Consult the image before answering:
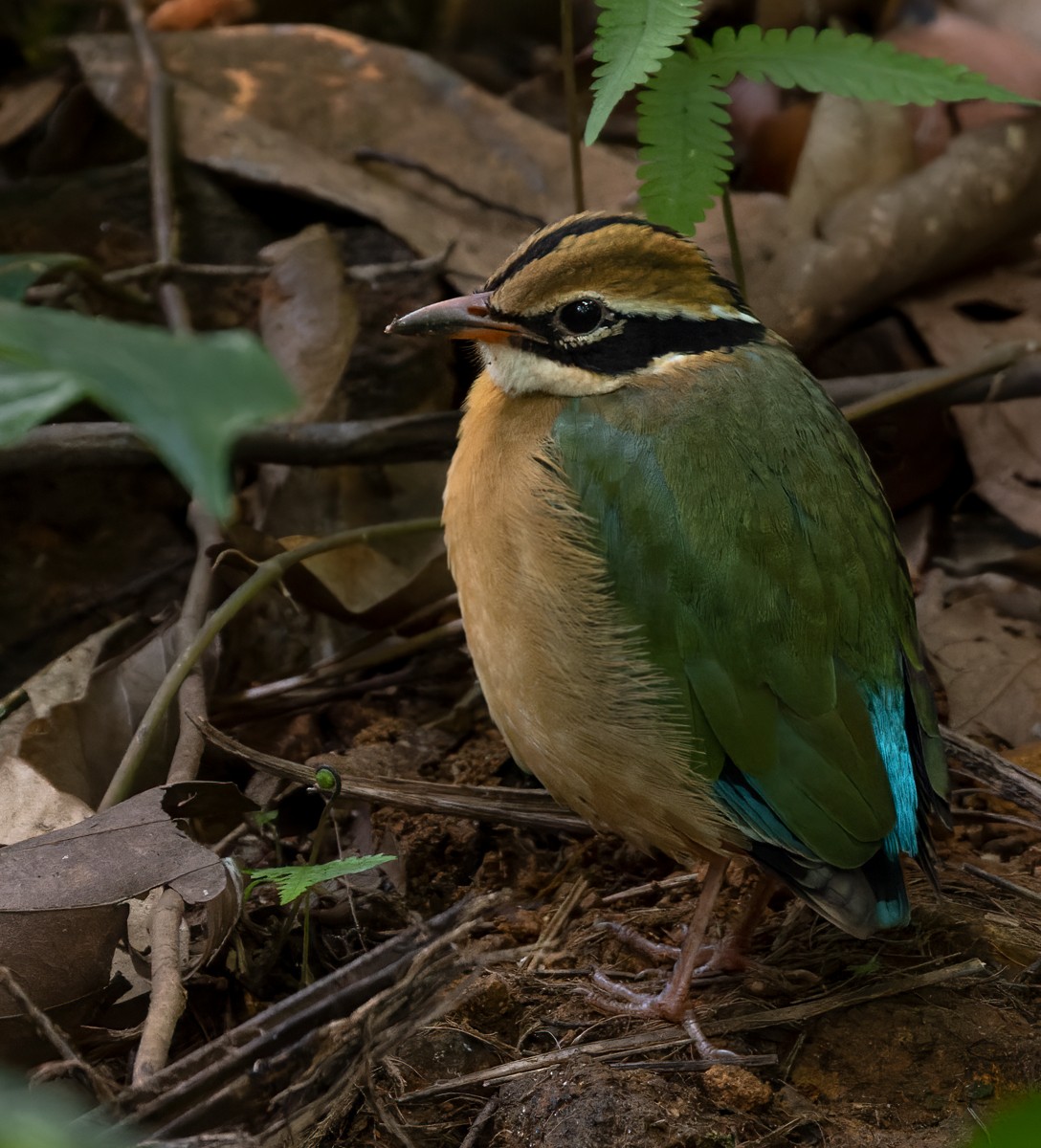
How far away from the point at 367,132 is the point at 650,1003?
3829 millimetres

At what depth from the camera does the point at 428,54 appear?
21.8 ft

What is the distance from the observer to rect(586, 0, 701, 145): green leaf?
11.8 feet

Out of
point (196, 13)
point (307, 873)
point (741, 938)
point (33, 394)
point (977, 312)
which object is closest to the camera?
point (33, 394)

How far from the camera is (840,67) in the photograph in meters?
4.14

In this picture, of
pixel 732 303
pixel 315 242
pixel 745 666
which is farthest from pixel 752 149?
pixel 745 666

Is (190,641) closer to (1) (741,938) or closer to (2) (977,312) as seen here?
(1) (741,938)

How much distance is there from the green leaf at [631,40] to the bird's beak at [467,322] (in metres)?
0.52

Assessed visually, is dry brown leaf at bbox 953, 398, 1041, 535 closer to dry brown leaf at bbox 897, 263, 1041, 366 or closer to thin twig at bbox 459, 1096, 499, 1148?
dry brown leaf at bbox 897, 263, 1041, 366

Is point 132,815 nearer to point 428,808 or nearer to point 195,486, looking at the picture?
point 428,808

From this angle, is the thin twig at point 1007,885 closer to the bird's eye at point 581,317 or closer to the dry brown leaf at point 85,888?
the bird's eye at point 581,317

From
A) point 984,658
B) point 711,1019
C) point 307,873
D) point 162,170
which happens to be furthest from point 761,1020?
point 162,170

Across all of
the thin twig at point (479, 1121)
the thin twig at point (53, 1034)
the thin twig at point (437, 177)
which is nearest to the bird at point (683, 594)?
the thin twig at point (479, 1121)

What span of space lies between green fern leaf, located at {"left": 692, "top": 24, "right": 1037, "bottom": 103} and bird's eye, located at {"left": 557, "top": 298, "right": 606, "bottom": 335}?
102 cm

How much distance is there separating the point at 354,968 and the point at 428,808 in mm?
1106
